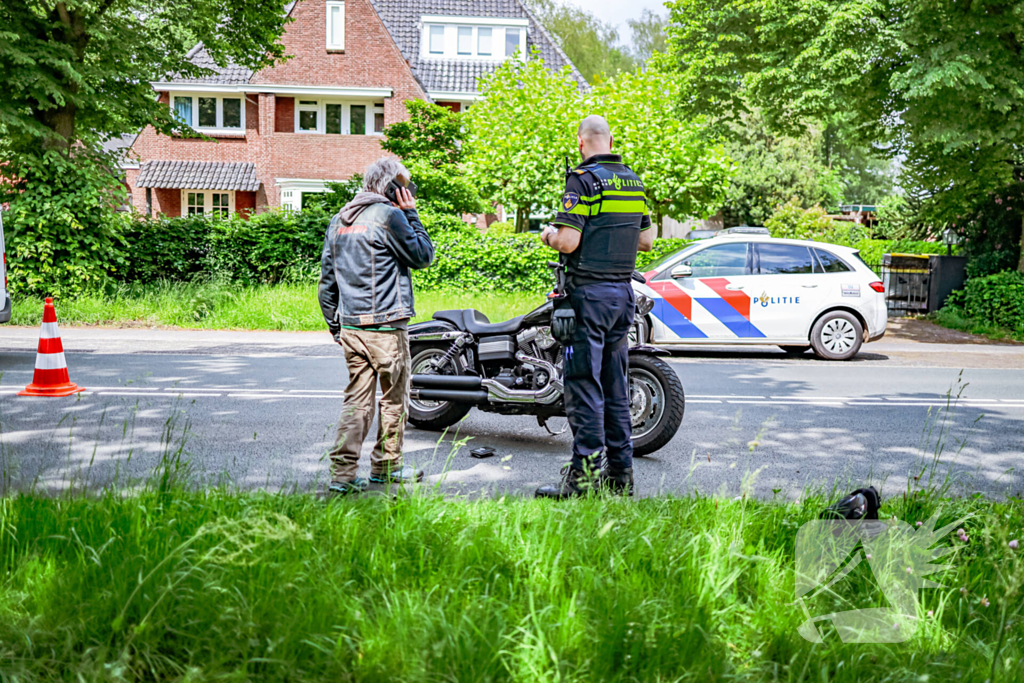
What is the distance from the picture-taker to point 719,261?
12352 mm

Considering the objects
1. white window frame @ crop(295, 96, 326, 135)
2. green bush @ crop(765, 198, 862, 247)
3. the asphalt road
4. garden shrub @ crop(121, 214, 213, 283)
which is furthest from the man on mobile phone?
green bush @ crop(765, 198, 862, 247)

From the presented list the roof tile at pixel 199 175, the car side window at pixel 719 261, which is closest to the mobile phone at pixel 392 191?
the car side window at pixel 719 261

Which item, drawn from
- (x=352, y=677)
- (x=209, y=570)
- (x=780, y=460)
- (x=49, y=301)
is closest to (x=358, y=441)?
(x=209, y=570)

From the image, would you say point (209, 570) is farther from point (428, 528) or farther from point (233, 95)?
point (233, 95)

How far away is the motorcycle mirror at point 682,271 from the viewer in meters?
12.2

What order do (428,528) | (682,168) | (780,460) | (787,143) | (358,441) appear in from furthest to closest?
(787,143), (682,168), (780,460), (358,441), (428,528)

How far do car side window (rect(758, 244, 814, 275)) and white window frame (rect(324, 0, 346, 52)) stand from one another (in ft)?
80.6

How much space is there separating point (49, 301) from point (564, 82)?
15.2 m

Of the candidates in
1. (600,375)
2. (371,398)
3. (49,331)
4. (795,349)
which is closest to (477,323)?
(371,398)

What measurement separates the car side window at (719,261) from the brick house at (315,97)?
21.0 meters

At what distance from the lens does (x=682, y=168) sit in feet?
67.7

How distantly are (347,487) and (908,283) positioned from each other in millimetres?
17124

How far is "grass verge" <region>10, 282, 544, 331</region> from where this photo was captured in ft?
46.6

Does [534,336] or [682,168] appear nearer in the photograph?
[534,336]
